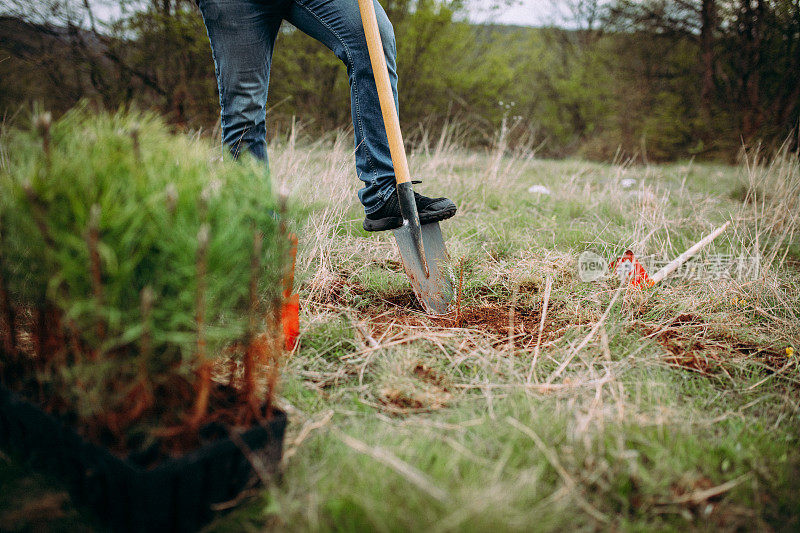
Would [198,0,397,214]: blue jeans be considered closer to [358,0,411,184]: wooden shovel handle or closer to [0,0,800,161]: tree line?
[358,0,411,184]: wooden shovel handle

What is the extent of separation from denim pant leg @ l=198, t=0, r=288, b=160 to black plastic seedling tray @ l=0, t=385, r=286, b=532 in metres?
1.03

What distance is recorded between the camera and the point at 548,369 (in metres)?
1.46

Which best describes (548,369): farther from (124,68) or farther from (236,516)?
(124,68)

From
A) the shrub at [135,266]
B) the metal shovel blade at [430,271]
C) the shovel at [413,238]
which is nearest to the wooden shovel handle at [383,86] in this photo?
the shovel at [413,238]

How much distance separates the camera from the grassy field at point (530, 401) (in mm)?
847

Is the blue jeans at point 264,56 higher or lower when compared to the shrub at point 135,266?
higher

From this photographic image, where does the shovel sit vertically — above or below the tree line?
below

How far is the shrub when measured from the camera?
679mm

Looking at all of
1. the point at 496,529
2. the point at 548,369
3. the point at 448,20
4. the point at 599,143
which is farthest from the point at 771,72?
the point at 496,529

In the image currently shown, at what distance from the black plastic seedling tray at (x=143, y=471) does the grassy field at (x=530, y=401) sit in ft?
0.20

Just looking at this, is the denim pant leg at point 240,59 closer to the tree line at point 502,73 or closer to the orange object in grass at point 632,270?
the tree line at point 502,73

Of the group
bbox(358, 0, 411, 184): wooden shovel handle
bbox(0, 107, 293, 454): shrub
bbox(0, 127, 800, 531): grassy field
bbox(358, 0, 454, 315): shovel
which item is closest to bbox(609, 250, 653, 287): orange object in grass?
bbox(0, 127, 800, 531): grassy field

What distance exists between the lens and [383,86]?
1.65 metres

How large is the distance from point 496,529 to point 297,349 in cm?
93
